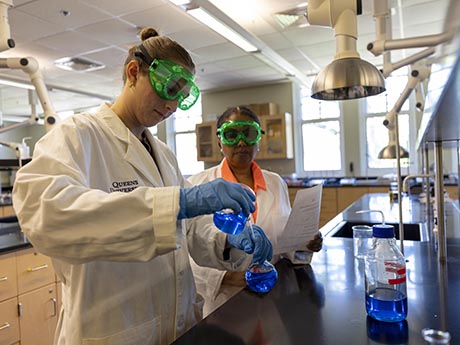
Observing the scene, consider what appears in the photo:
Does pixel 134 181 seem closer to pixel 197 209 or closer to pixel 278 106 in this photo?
pixel 197 209

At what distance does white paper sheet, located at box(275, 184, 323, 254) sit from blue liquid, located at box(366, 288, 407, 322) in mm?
376

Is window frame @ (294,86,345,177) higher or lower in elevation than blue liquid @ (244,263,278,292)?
higher

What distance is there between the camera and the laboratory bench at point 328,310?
0.86m

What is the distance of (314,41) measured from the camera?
15.3 ft

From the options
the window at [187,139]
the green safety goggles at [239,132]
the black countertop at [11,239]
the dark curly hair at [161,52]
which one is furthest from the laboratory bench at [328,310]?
the window at [187,139]

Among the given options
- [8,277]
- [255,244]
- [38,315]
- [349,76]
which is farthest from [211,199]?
[38,315]

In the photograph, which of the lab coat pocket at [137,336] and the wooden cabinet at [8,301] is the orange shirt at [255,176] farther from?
the wooden cabinet at [8,301]

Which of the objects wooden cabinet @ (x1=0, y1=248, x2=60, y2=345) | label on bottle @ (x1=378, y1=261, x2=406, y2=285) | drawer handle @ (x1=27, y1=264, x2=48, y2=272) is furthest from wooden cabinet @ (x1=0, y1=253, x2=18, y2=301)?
label on bottle @ (x1=378, y1=261, x2=406, y2=285)

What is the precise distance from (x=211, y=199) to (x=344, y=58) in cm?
77

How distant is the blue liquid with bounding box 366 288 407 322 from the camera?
0.92 metres

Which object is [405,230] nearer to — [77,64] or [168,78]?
[168,78]

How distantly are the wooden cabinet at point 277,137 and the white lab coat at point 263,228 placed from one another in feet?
15.6

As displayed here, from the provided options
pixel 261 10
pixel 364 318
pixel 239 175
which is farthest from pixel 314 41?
pixel 364 318

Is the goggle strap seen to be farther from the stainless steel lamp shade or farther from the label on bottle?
the label on bottle
